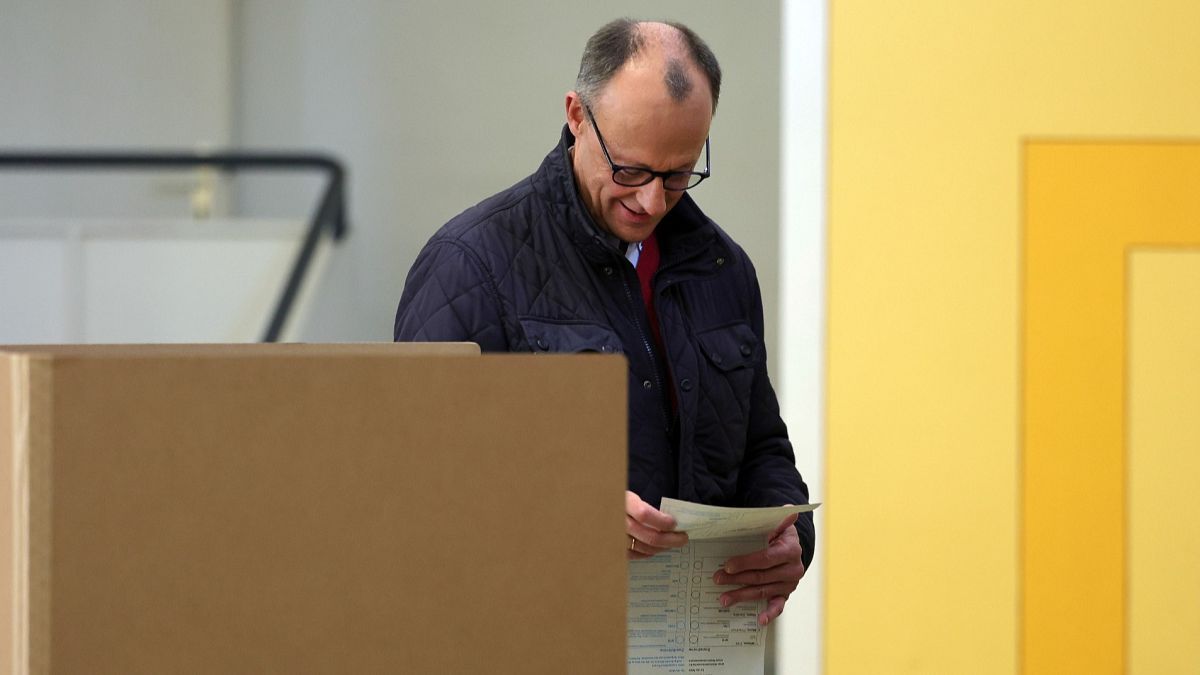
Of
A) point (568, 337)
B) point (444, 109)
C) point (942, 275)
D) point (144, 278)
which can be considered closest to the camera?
point (568, 337)

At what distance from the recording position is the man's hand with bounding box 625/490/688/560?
4.29 ft

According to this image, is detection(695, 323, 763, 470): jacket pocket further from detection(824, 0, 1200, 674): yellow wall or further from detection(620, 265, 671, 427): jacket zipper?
detection(824, 0, 1200, 674): yellow wall

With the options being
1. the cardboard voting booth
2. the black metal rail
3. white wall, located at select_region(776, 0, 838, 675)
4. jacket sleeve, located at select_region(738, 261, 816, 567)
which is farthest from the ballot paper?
the black metal rail

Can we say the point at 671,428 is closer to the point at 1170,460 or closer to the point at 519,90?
the point at 1170,460

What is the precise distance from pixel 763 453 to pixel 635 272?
345 mm

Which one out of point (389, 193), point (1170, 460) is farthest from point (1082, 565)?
point (389, 193)

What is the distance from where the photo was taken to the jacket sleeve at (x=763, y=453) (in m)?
1.80

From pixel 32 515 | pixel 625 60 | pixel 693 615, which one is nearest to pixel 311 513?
pixel 32 515

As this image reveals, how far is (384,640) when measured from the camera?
2.25 feet

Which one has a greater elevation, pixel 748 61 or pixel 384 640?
pixel 748 61

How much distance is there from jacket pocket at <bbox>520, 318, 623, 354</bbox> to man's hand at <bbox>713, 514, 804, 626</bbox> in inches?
11.5

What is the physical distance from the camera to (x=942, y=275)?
9.75 feet

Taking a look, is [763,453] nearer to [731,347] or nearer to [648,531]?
[731,347]

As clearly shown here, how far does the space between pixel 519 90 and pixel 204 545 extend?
190 inches
